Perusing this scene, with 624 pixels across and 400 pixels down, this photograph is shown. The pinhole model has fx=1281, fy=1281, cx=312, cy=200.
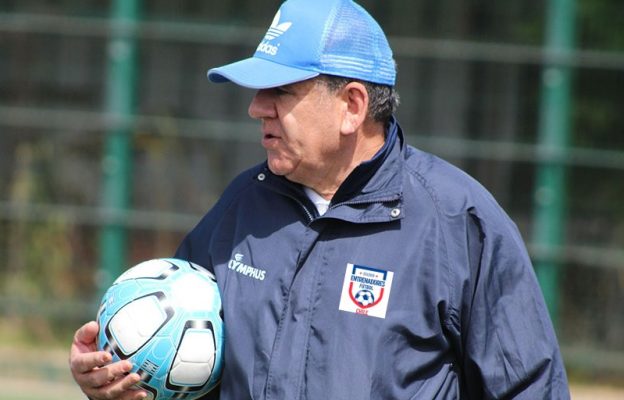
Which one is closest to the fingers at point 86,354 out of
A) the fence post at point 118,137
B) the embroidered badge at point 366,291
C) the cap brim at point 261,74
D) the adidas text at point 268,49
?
the embroidered badge at point 366,291

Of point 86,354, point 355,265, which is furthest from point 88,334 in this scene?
point 355,265

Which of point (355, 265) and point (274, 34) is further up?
point (274, 34)

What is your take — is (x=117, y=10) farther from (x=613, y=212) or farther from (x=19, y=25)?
(x=613, y=212)

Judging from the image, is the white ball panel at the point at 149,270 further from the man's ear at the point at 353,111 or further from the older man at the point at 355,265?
the man's ear at the point at 353,111

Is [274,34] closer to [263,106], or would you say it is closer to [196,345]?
[263,106]

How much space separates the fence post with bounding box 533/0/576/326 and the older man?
417cm

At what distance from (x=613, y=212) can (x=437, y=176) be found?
434 centimetres

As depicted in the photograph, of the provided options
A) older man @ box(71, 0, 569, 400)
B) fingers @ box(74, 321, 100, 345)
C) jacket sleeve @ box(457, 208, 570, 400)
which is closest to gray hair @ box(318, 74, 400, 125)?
older man @ box(71, 0, 569, 400)

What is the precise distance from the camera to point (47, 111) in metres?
8.04

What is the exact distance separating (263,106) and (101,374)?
833mm

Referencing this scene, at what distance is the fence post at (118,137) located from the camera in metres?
7.91

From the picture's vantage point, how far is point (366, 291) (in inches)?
129

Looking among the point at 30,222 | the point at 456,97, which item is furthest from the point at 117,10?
the point at 456,97

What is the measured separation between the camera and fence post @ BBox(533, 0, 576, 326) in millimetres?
7547
